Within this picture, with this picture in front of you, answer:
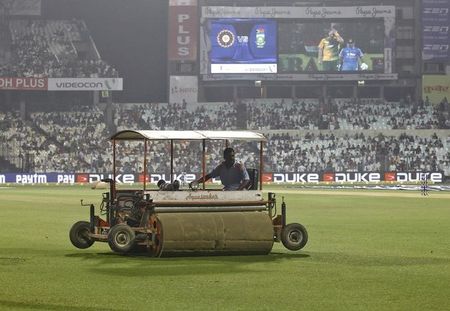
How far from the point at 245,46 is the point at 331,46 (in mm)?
8134

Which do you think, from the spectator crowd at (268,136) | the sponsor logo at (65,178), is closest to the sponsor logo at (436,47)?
the spectator crowd at (268,136)

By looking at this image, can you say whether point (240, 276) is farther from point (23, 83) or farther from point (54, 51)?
point (54, 51)

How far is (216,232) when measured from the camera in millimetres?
19453

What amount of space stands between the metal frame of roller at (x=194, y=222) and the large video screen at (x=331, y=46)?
7221cm

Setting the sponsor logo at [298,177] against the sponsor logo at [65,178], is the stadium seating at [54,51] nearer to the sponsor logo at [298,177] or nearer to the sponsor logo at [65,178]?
the sponsor logo at [65,178]

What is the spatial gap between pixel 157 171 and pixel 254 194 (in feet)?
195

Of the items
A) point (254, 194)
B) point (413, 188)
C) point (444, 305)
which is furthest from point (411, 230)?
point (413, 188)

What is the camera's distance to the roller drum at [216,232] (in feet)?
Answer: 62.8

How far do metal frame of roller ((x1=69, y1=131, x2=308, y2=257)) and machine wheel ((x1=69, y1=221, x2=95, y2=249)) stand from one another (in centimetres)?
58

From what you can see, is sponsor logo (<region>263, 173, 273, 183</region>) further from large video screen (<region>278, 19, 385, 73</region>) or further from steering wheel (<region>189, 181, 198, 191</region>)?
steering wheel (<region>189, 181, 198, 191</region>)

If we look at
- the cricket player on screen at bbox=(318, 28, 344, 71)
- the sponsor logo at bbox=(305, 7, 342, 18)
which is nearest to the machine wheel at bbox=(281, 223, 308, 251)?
the cricket player on screen at bbox=(318, 28, 344, 71)

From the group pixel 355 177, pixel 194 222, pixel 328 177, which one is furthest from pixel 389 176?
pixel 194 222

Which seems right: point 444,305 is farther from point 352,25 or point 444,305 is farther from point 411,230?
point 352,25

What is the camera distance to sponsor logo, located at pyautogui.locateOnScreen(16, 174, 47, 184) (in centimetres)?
8100
